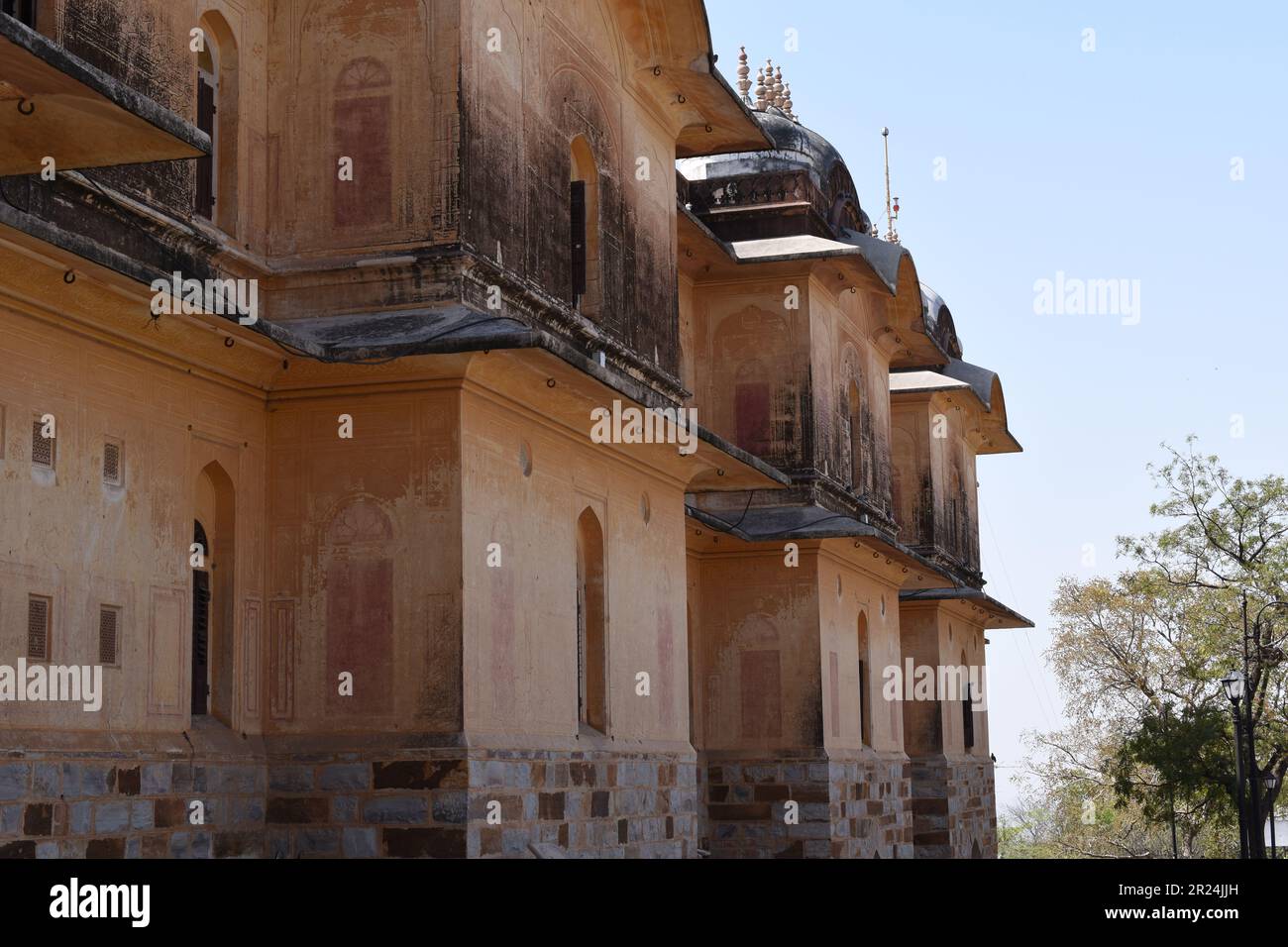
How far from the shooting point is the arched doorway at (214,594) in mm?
12602

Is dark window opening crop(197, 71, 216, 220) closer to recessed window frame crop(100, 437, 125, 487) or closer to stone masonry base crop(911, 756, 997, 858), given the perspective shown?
recessed window frame crop(100, 437, 125, 487)

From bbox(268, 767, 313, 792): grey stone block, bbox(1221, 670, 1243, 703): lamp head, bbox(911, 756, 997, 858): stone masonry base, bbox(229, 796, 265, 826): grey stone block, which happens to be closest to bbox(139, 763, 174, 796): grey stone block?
bbox(229, 796, 265, 826): grey stone block

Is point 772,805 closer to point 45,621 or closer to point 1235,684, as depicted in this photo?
point 1235,684

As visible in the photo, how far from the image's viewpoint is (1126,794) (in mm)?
39344

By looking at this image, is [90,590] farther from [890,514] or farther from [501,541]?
[890,514]

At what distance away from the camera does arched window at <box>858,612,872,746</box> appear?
2575cm

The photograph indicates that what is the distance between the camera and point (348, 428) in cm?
1318

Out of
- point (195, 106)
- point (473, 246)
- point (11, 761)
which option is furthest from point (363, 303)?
point (11, 761)

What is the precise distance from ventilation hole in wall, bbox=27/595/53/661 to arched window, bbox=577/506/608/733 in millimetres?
5720

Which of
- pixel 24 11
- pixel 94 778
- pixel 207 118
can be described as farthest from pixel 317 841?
pixel 24 11

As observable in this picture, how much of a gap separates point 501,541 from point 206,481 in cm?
217

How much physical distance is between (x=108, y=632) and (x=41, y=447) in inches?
50.1

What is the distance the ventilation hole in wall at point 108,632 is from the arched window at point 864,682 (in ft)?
51.2
